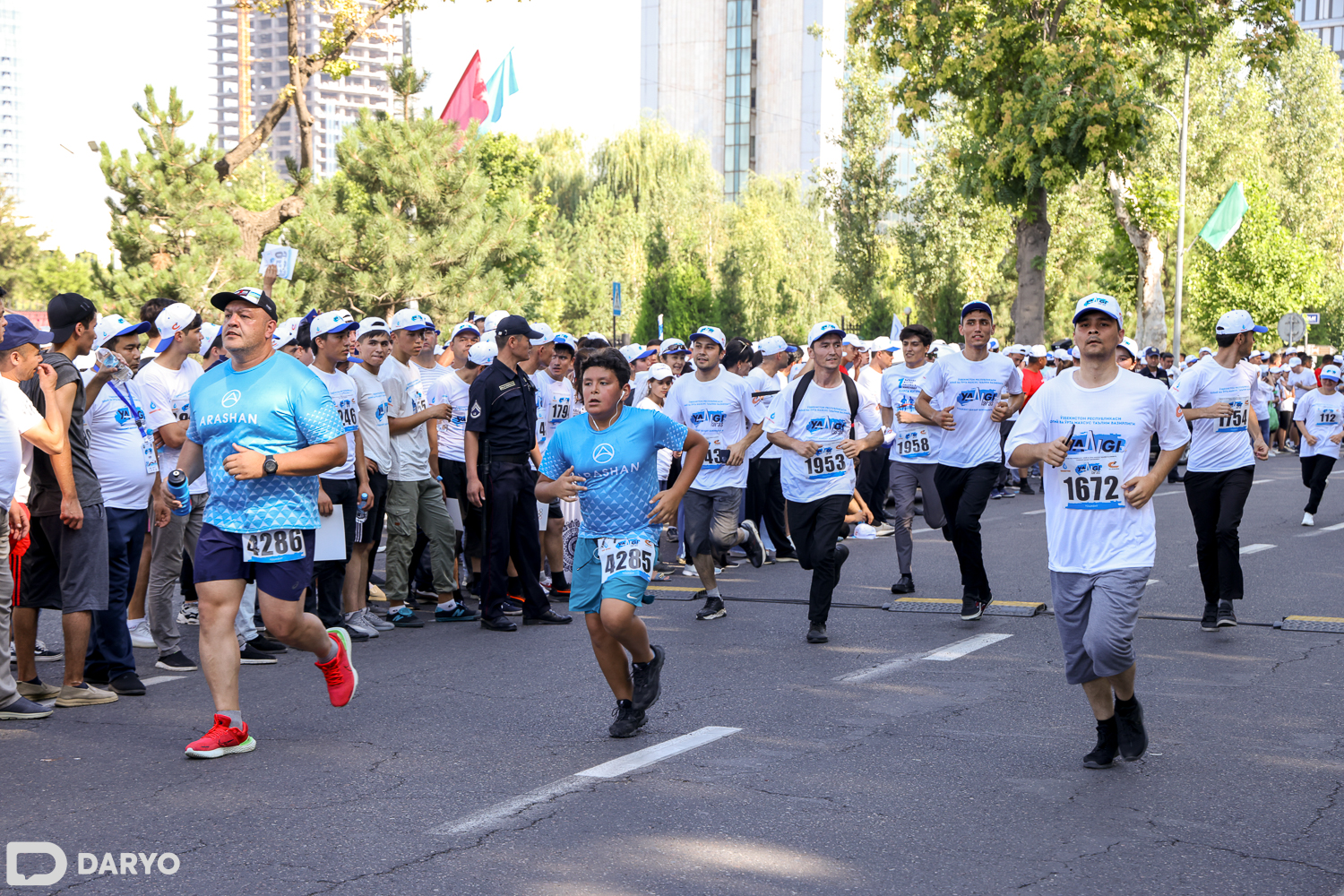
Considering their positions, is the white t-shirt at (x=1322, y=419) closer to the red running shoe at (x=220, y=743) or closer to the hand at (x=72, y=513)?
the red running shoe at (x=220, y=743)

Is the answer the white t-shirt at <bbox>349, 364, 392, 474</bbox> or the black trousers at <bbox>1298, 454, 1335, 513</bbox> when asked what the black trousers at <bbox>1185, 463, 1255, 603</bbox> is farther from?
the black trousers at <bbox>1298, 454, 1335, 513</bbox>

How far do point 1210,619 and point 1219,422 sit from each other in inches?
51.0

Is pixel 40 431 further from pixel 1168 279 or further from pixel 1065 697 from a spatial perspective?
pixel 1168 279

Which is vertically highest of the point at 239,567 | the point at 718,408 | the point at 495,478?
the point at 718,408

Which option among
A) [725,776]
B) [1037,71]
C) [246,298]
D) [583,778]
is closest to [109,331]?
[246,298]

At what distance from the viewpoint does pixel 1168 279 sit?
50.9 metres

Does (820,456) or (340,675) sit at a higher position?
(820,456)

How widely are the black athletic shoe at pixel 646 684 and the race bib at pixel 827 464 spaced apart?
2.77m

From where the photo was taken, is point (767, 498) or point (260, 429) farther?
point (767, 498)

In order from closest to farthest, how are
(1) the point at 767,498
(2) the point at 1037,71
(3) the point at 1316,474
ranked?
1. (1) the point at 767,498
2. (3) the point at 1316,474
3. (2) the point at 1037,71

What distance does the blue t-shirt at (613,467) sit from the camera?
20.6ft

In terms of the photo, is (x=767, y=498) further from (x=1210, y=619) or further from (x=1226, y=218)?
(x=1226, y=218)

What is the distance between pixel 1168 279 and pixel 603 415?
48632mm

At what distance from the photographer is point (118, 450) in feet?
24.5
